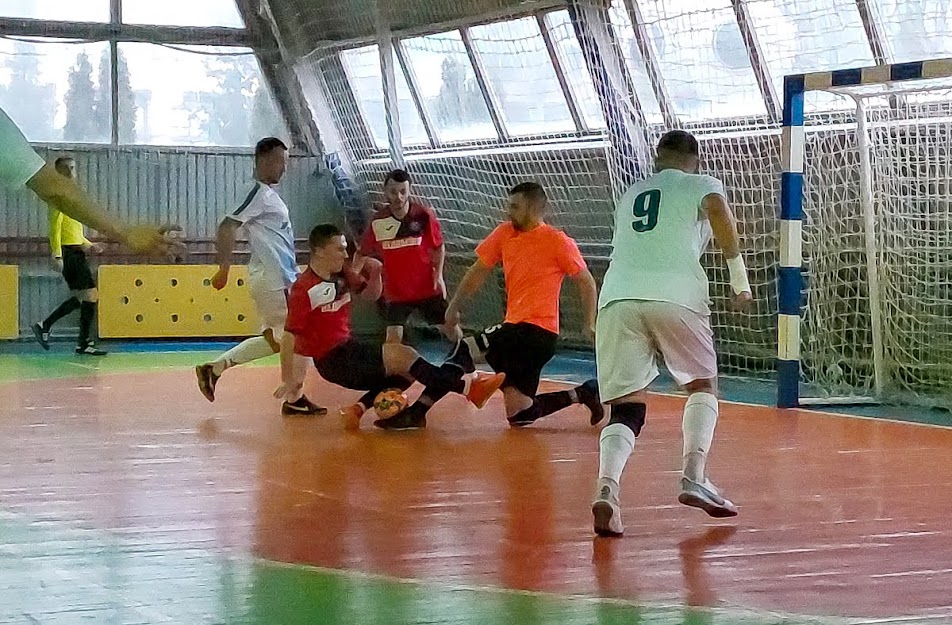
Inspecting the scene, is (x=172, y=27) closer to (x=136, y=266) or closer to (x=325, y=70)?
(x=325, y=70)

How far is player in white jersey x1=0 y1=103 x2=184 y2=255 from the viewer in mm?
3338

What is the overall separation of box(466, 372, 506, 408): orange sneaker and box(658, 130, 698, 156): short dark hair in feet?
9.74

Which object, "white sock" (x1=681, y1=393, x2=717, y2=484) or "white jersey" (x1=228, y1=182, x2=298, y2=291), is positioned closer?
"white sock" (x1=681, y1=393, x2=717, y2=484)

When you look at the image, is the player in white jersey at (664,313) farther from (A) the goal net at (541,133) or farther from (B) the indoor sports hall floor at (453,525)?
(A) the goal net at (541,133)

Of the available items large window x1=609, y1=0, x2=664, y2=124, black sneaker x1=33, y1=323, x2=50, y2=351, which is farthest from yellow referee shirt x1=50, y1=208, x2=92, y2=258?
large window x1=609, y1=0, x2=664, y2=124

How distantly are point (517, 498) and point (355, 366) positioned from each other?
2.75 metres

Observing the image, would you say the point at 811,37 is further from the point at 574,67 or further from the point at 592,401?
the point at 592,401

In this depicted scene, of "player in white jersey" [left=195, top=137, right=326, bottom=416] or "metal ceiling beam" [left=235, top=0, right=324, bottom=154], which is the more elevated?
"metal ceiling beam" [left=235, top=0, right=324, bottom=154]

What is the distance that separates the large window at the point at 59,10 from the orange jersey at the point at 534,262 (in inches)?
392

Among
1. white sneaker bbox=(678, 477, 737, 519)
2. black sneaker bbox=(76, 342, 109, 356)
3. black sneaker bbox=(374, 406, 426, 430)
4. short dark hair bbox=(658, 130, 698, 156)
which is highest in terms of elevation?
short dark hair bbox=(658, 130, 698, 156)

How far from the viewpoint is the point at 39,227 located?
1622 centimetres

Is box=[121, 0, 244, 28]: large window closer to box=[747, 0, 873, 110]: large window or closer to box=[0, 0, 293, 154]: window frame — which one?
box=[0, 0, 293, 154]: window frame

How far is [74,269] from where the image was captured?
14.6m

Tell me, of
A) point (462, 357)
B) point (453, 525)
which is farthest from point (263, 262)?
point (453, 525)
